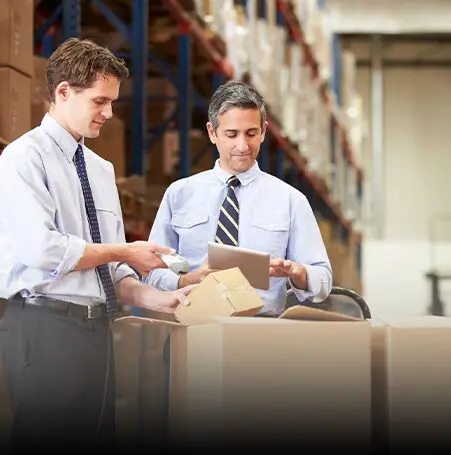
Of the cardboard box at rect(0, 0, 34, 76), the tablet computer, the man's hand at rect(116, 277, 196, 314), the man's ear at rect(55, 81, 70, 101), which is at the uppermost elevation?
the cardboard box at rect(0, 0, 34, 76)

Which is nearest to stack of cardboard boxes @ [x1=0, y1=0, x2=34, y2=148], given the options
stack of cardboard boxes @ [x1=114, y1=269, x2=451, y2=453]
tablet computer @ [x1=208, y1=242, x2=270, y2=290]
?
tablet computer @ [x1=208, y1=242, x2=270, y2=290]

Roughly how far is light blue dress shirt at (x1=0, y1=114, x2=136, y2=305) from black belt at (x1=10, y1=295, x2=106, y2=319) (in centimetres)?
1

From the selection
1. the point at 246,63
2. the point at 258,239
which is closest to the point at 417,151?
the point at 246,63

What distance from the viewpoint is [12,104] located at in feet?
12.1

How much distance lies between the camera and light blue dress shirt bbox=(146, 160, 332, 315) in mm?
3031

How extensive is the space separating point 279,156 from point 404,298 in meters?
7.77

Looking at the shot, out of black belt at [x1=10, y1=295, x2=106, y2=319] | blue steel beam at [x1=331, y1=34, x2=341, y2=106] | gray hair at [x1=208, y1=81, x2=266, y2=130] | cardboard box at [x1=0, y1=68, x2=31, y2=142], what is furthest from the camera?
blue steel beam at [x1=331, y1=34, x2=341, y2=106]

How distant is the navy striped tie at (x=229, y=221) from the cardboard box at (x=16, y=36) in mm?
1050

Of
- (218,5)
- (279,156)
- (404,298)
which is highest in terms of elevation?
(218,5)

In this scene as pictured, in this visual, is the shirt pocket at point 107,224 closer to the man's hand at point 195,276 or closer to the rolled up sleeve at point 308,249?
the man's hand at point 195,276

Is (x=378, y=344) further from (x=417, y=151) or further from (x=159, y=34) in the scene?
(x=417, y=151)

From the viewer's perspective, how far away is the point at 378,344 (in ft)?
8.09

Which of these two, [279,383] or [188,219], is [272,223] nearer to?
[188,219]

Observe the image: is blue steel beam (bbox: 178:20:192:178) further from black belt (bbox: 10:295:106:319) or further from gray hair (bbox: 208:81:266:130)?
black belt (bbox: 10:295:106:319)
